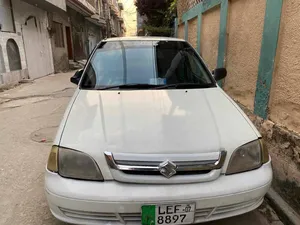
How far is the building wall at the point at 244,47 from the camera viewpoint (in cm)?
339

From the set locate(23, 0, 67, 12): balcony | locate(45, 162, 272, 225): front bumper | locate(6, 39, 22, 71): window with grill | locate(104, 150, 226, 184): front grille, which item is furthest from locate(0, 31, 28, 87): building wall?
locate(104, 150, 226, 184): front grille

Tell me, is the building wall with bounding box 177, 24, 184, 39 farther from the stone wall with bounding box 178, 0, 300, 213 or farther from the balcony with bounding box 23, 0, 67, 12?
the balcony with bounding box 23, 0, 67, 12

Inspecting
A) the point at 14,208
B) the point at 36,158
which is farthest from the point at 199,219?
the point at 36,158

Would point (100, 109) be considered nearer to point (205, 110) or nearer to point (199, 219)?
point (205, 110)

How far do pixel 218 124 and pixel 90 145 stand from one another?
3.14 feet

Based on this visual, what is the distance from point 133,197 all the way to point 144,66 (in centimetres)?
160

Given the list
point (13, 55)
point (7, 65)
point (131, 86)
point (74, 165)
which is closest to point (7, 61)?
point (7, 65)

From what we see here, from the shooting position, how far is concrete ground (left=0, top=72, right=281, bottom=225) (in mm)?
2221

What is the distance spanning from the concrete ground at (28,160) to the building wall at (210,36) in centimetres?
350

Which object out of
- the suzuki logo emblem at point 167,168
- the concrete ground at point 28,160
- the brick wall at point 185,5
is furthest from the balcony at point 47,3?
the suzuki logo emblem at point 167,168

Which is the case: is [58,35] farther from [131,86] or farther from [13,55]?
[131,86]

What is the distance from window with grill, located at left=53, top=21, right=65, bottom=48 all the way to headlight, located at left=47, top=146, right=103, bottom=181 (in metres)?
13.6

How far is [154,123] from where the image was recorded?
73.7 inches

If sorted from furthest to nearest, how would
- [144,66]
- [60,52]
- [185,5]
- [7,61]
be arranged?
[60,52] < [7,61] < [185,5] < [144,66]
